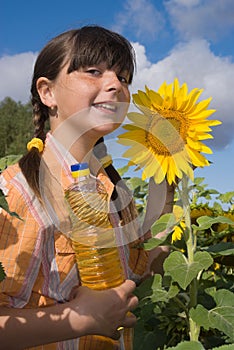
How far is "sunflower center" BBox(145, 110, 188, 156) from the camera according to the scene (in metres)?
1.82

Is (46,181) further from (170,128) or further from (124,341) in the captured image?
(124,341)

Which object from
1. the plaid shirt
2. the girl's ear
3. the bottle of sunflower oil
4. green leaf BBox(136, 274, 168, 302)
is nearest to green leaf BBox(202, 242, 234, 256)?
green leaf BBox(136, 274, 168, 302)

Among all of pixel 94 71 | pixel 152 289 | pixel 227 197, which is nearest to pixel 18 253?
pixel 152 289

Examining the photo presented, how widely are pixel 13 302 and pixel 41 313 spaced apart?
0.10m

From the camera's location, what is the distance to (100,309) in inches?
60.2

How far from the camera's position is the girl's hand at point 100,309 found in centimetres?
152

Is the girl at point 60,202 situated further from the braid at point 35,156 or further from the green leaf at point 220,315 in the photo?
the green leaf at point 220,315

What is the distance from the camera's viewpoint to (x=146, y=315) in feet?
5.98

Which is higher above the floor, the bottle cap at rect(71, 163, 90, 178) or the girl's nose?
the girl's nose

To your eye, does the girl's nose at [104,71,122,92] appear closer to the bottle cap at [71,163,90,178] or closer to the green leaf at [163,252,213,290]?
the bottle cap at [71,163,90,178]

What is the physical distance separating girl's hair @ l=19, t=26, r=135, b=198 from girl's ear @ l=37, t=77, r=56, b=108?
2cm

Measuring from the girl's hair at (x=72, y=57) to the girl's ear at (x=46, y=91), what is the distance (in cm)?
2

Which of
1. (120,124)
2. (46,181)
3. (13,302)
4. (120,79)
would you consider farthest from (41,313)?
(120,79)

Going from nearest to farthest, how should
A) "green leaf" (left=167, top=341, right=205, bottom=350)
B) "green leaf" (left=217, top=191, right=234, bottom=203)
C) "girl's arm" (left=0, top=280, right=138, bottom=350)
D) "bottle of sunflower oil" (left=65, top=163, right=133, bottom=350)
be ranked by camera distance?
"green leaf" (left=167, top=341, right=205, bottom=350) → "girl's arm" (left=0, top=280, right=138, bottom=350) → "bottle of sunflower oil" (left=65, top=163, right=133, bottom=350) → "green leaf" (left=217, top=191, right=234, bottom=203)
